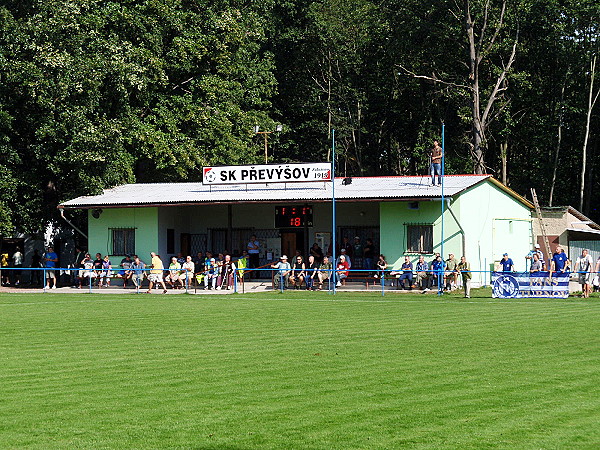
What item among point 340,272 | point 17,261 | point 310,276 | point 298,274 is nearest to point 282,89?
point 17,261

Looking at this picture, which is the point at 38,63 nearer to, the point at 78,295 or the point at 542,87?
the point at 78,295

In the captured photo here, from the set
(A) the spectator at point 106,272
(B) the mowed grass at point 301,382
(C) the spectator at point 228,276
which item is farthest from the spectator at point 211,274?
(B) the mowed grass at point 301,382

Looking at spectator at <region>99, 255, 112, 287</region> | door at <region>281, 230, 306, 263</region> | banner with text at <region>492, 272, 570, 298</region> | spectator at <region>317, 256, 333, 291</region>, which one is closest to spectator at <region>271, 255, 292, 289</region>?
spectator at <region>317, 256, 333, 291</region>

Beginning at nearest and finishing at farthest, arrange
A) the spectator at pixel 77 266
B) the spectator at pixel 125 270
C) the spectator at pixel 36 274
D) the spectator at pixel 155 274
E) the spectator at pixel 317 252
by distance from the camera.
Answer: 1. the spectator at pixel 155 274
2. the spectator at pixel 125 270
3. the spectator at pixel 317 252
4. the spectator at pixel 77 266
5. the spectator at pixel 36 274

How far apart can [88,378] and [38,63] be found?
32409 millimetres

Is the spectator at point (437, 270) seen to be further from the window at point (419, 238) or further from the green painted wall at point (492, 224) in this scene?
the green painted wall at point (492, 224)

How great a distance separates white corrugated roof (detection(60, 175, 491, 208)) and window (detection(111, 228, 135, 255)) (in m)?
1.49

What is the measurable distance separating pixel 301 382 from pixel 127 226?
31.5 m

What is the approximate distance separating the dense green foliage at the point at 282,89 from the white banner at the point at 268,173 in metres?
5.30

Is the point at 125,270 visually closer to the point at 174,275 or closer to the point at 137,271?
the point at 137,271

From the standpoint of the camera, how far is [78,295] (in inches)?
1393

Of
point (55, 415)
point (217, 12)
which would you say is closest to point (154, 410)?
point (55, 415)

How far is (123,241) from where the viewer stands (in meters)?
43.0

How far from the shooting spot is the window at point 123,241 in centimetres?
4281
